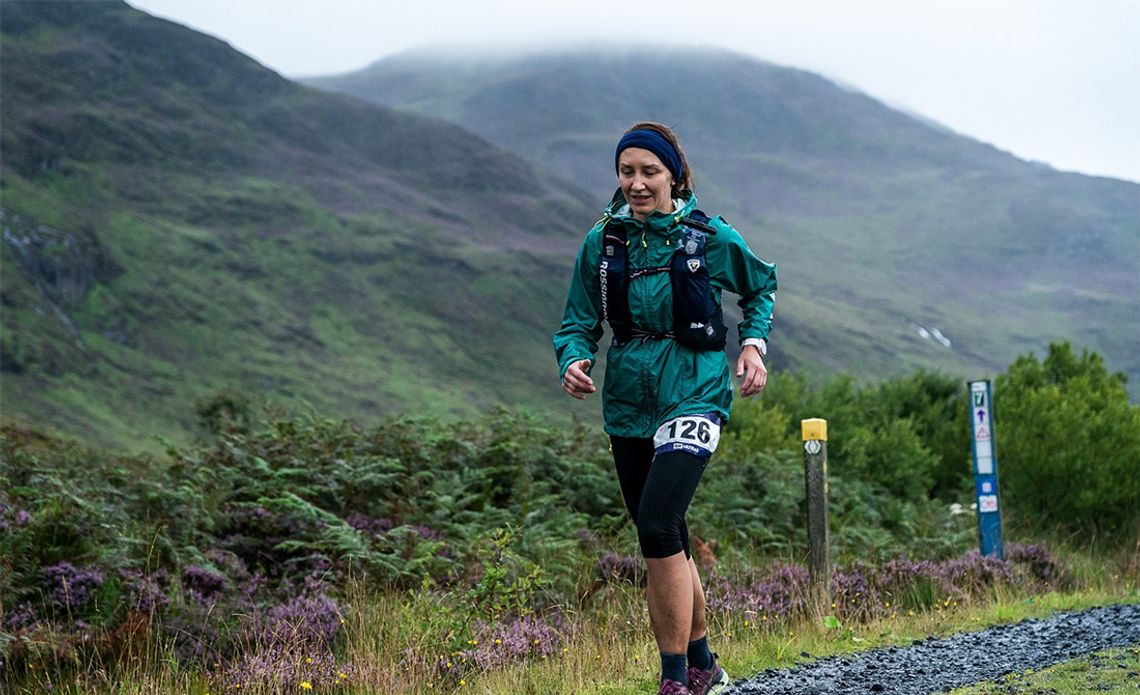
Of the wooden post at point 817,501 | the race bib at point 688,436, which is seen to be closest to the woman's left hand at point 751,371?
the race bib at point 688,436

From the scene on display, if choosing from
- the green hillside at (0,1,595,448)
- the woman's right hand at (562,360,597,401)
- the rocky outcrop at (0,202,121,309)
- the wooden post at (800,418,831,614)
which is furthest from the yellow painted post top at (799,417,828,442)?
the rocky outcrop at (0,202,121,309)

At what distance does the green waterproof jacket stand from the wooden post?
2940 millimetres

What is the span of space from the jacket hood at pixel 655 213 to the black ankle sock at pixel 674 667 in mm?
1774

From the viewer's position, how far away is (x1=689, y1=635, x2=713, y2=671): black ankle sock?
5.01 metres

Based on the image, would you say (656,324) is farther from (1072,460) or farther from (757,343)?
(1072,460)

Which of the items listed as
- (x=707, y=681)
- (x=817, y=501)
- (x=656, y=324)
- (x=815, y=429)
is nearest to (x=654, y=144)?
(x=656, y=324)

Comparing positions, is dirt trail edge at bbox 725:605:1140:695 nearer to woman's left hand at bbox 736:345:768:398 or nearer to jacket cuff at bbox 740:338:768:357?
woman's left hand at bbox 736:345:768:398

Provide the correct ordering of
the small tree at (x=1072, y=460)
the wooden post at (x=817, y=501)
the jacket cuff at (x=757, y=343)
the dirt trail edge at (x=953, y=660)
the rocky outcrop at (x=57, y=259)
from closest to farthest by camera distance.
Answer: the jacket cuff at (x=757, y=343), the dirt trail edge at (x=953, y=660), the wooden post at (x=817, y=501), the small tree at (x=1072, y=460), the rocky outcrop at (x=57, y=259)

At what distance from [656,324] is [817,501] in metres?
3.57

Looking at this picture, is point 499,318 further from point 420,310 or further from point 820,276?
point 820,276

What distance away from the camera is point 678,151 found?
4.93 metres

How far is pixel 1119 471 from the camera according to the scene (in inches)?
521

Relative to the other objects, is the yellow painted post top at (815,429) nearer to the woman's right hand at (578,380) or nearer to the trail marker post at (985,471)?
the trail marker post at (985,471)

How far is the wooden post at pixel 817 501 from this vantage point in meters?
7.73
